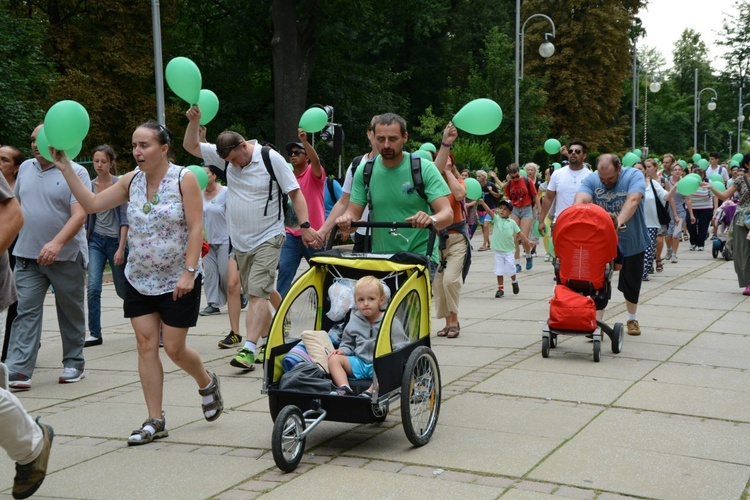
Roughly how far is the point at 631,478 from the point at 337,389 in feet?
5.40

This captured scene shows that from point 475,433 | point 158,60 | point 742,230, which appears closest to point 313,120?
point 475,433

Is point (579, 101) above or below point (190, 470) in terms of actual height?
above

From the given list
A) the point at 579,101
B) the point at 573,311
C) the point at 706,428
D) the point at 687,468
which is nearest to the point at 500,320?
the point at 573,311

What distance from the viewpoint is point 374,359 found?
519cm

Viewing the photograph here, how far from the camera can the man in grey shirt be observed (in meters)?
7.41

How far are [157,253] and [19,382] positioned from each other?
7.80 ft

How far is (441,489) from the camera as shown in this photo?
4.72m

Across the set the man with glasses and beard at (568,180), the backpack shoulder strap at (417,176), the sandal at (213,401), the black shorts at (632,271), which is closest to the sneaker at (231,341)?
the sandal at (213,401)

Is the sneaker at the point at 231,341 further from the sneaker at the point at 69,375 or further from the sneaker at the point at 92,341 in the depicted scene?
the sneaker at the point at 69,375

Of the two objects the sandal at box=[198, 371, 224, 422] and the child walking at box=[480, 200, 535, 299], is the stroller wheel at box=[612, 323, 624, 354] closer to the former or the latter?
the sandal at box=[198, 371, 224, 422]

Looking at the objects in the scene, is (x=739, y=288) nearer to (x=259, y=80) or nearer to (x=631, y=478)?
A: (x=631, y=478)

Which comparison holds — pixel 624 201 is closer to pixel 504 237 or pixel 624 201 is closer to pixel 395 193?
pixel 395 193

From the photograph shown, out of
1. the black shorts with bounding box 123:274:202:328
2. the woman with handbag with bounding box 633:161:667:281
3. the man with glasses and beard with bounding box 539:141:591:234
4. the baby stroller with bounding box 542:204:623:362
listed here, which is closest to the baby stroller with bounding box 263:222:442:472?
the black shorts with bounding box 123:274:202:328

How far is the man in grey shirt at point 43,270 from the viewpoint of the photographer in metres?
7.41
